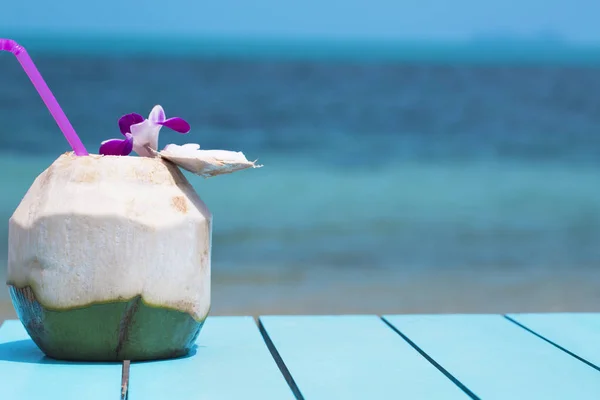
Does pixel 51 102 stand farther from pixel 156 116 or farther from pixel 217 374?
pixel 217 374

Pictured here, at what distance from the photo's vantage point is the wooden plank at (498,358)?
731mm

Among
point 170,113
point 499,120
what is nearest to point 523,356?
point 170,113

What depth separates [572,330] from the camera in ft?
3.10

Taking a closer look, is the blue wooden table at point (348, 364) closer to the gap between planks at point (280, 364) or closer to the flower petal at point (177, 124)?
the gap between planks at point (280, 364)

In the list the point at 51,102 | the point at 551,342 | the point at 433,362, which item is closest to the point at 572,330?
the point at 551,342

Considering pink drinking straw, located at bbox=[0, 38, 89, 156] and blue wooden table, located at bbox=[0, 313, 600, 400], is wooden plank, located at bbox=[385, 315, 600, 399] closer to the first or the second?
blue wooden table, located at bbox=[0, 313, 600, 400]

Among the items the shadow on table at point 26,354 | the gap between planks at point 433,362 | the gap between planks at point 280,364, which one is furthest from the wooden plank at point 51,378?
the gap between planks at point 433,362

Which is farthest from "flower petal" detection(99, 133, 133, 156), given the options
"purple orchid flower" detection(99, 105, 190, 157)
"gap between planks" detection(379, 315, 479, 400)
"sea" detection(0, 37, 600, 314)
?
"sea" detection(0, 37, 600, 314)

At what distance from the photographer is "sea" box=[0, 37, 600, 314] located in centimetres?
238

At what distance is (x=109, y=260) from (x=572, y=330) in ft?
1.52

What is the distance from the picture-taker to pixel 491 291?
2311 millimetres

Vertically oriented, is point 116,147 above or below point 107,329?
above

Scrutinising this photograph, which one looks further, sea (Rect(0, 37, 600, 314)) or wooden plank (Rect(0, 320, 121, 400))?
sea (Rect(0, 37, 600, 314))

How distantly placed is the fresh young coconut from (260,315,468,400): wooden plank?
0.11m
